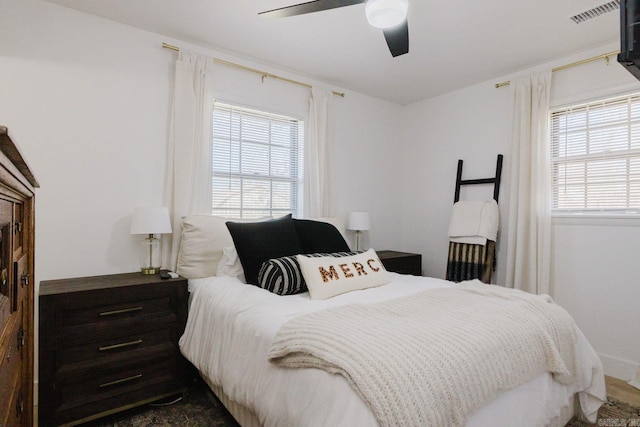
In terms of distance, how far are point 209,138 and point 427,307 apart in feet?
7.02

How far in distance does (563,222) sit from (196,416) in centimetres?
314

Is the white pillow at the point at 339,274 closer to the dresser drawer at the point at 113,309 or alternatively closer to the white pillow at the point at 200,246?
the white pillow at the point at 200,246

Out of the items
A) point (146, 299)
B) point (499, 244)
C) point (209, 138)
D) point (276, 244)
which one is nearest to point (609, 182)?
point (499, 244)

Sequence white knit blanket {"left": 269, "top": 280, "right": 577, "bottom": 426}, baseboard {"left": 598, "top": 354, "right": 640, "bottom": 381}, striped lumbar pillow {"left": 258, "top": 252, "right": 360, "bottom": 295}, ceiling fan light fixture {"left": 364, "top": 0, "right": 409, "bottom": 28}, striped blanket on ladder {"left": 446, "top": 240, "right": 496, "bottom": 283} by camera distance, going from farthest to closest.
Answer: striped blanket on ladder {"left": 446, "top": 240, "right": 496, "bottom": 283} → baseboard {"left": 598, "top": 354, "right": 640, "bottom": 381} → striped lumbar pillow {"left": 258, "top": 252, "right": 360, "bottom": 295} → ceiling fan light fixture {"left": 364, "top": 0, "right": 409, "bottom": 28} → white knit blanket {"left": 269, "top": 280, "right": 577, "bottom": 426}

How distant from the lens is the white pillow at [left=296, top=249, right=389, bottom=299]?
6.70 feet

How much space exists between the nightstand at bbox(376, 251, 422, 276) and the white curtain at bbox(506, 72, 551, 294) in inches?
33.6

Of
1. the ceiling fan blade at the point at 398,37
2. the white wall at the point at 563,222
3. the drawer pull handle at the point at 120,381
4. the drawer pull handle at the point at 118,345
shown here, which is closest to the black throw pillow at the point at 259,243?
the drawer pull handle at the point at 118,345

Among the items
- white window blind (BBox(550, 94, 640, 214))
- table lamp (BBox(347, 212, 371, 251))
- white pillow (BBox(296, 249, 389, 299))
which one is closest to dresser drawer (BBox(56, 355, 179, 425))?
white pillow (BBox(296, 249, 389, 299))

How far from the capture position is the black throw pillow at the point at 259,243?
226 cm

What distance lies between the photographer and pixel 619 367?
8.52ft

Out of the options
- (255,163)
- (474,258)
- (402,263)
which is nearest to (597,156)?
(474,258)

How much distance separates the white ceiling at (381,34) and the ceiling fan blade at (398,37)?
37 centimetres

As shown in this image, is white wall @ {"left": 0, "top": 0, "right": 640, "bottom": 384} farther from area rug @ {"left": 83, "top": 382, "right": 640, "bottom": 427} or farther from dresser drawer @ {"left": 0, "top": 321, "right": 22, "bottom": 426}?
dresser drawer @ {"left": 0, "top": 321, "right": 22, "bottom": 426}

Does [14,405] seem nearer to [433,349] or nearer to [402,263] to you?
[433,349]
